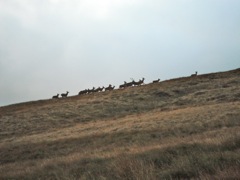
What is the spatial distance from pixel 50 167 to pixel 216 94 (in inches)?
1341

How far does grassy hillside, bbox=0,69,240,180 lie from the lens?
36.4 feet

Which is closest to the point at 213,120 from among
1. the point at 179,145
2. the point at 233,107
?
the point at 233,107

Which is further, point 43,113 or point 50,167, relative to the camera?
point 43,113

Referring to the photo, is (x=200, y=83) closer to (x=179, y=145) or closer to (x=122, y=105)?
(x=122, y=105)

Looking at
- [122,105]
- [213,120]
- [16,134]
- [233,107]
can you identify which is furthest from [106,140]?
[122,105]

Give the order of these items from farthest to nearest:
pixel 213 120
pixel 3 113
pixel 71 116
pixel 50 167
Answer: pixel 3 113
pixel 71 116
pixel 213 120
pixel 50 167

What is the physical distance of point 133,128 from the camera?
30.1 metres

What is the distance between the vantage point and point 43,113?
53.5 metres

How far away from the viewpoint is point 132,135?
26.9m

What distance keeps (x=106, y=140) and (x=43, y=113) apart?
2831 centimetres

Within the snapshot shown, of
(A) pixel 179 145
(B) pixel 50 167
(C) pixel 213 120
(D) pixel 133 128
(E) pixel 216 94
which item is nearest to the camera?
(A) pixel 179 145

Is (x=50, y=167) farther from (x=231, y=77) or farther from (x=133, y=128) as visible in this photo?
(x=231, y=77)

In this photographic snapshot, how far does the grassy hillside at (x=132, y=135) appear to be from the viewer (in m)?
11.1

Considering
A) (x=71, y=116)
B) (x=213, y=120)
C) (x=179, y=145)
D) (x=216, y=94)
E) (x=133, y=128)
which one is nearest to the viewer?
(x=179, y=145)
